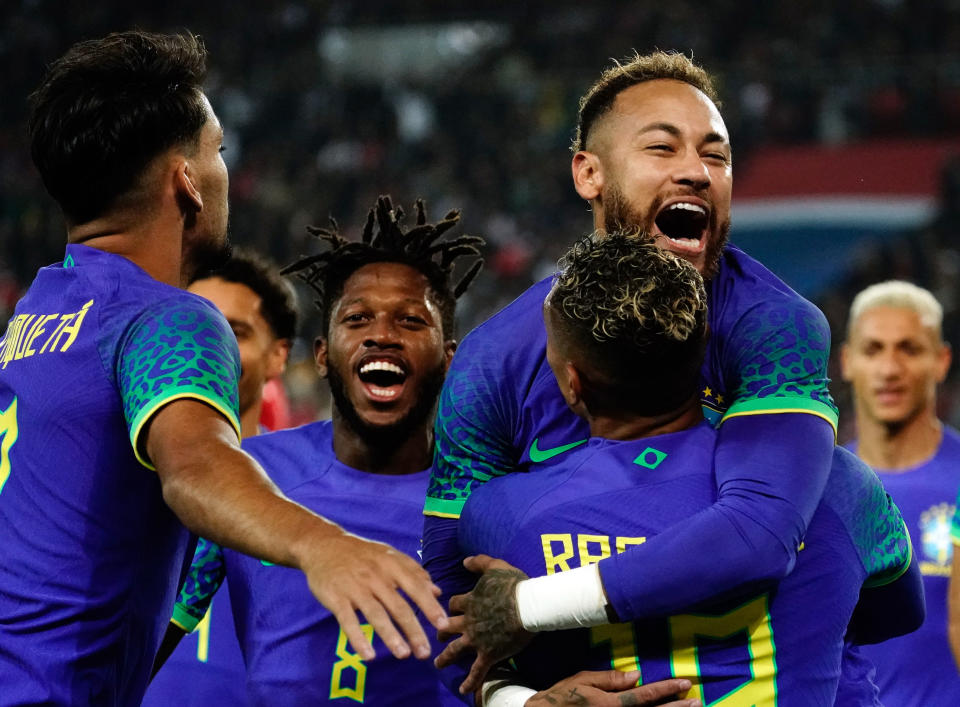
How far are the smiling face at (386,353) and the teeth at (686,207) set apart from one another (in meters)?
1.02

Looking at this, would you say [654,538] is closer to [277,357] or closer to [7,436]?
[7,436]

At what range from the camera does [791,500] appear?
2236 millimetres

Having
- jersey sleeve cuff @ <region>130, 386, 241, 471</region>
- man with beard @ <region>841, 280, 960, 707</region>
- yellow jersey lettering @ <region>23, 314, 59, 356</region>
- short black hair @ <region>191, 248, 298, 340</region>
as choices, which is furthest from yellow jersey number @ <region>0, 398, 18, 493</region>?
man with beard @ <region>841, 280, 960, 707</region>

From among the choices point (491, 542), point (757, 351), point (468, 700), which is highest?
point (757, 351)

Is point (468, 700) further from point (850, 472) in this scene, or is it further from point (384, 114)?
point (384, 114)

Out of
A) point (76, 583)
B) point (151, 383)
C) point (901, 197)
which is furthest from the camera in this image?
point (901, 197)

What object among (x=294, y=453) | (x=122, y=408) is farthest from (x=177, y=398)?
(x=294, y=453)

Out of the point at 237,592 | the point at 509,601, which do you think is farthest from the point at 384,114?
the point at 509,601

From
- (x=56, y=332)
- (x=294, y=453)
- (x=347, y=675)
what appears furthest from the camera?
(x=294, y=453)

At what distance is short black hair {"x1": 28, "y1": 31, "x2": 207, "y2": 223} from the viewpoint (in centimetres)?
251

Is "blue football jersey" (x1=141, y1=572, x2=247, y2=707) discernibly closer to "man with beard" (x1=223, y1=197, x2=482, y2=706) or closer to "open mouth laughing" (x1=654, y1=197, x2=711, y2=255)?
"man with beard" (x1=223, y1=197, x2=482, y2=706)

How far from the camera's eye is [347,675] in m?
3.22

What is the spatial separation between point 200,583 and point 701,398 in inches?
63.2

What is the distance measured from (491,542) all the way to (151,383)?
731 millimetres
